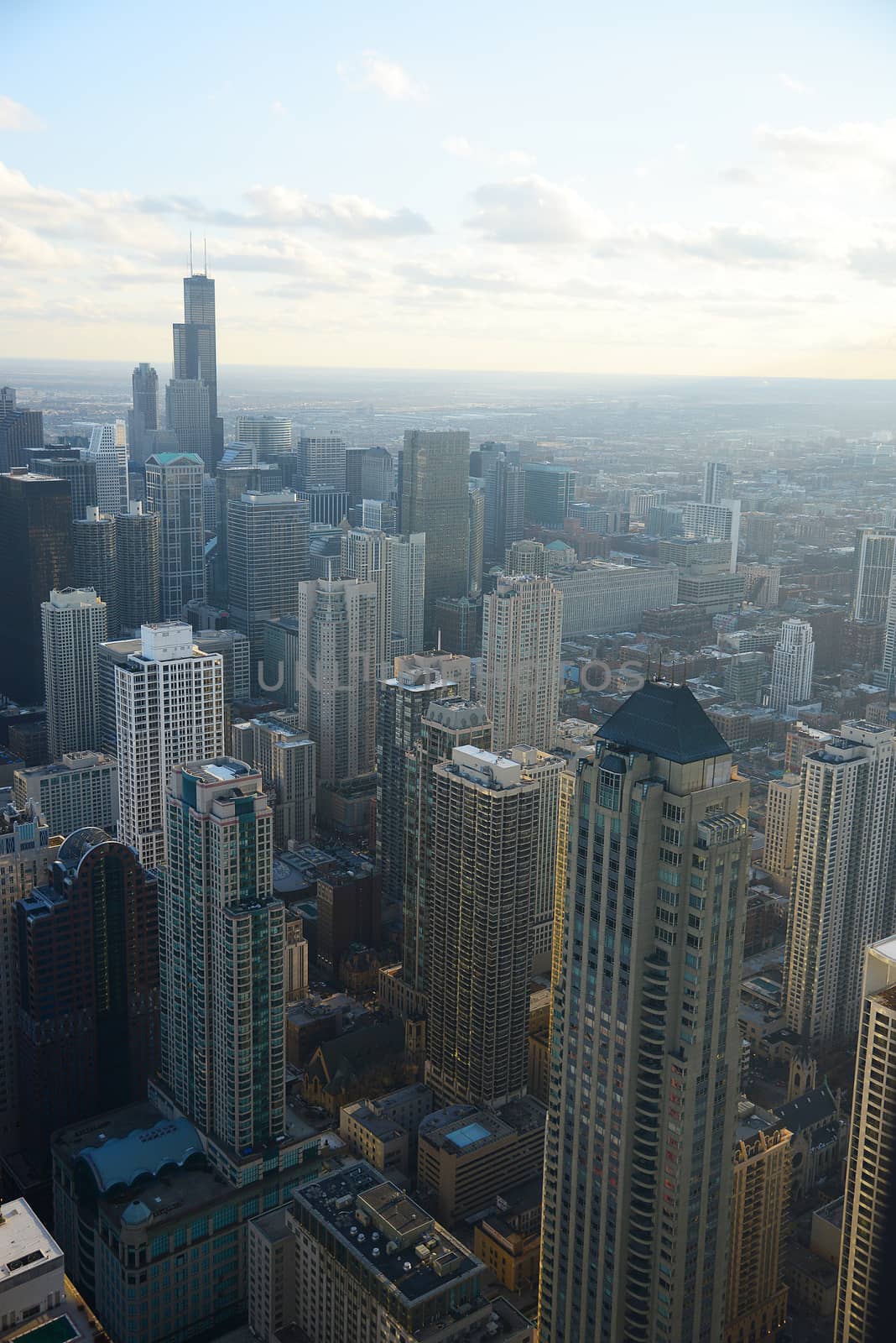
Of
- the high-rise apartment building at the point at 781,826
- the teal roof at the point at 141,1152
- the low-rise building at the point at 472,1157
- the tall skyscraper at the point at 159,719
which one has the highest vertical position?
the tall skyscraper at the point at 159,719

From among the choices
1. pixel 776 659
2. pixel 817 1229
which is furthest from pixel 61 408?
pixel 817 1229

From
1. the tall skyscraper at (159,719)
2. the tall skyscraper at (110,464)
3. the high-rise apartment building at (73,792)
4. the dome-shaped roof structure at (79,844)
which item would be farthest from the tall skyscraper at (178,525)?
the dome-shaped roof structure at (79,844)

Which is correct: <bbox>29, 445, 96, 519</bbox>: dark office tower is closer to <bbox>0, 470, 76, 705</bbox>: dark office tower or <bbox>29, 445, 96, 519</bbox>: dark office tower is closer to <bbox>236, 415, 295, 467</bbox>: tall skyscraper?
<bbox>0, 470, 76, 705</bbox>: dark office tower

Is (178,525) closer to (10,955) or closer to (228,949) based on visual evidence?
(10,955)

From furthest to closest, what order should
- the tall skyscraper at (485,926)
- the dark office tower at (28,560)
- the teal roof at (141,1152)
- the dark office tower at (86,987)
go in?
the dark office tower at (28,560) → the tall skyscraper at (485,926) → the dark office tower at (86,987) → the teal roof at (141,1152)

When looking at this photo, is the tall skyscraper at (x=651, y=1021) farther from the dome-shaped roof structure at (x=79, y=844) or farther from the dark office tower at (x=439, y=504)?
the dark office tower at (x=439, y=504)

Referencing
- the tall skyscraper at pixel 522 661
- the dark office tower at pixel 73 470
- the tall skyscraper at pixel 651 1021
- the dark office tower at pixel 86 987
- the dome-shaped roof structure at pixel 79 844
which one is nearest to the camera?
the tall skyscraper at pixel 651 1021
